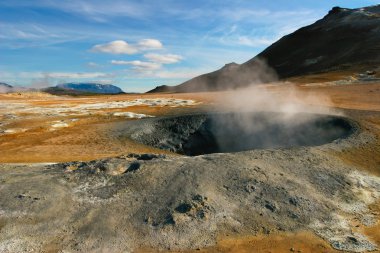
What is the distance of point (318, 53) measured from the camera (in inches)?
5108

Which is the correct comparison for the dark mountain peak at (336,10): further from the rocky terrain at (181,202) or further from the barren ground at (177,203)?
the rocky terrain at (181,202)

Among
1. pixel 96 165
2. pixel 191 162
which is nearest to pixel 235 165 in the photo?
pixel 191 162

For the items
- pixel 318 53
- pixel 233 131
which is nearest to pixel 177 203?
pixel 233 131

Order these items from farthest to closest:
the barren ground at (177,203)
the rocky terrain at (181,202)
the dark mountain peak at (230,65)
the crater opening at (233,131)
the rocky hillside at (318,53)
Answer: the dark mountain peak at (230,65) → the rocky hillside at (318,53) → the crater opening at (233,131) → the rocky terrain at (181,202) → the barren ground at (177,203)

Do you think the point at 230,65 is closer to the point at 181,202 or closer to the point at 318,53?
the point at 318,53

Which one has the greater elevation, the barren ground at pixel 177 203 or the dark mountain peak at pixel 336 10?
the dark mountain peak at pixel 336 10

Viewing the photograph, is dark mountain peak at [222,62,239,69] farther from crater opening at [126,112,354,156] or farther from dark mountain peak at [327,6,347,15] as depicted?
crater opening at [126,112,354,156]

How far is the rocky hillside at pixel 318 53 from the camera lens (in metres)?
112

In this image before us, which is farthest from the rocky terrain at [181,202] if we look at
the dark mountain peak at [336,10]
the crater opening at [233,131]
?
the dark mountain peak at [336,10]

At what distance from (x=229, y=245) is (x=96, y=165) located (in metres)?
8.73

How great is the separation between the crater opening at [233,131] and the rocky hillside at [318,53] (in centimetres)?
7337

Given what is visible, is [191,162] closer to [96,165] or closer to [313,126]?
[96,165]

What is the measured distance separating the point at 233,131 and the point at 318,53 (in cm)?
10557

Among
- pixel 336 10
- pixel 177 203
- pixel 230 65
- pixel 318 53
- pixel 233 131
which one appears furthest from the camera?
pixel 230 65
